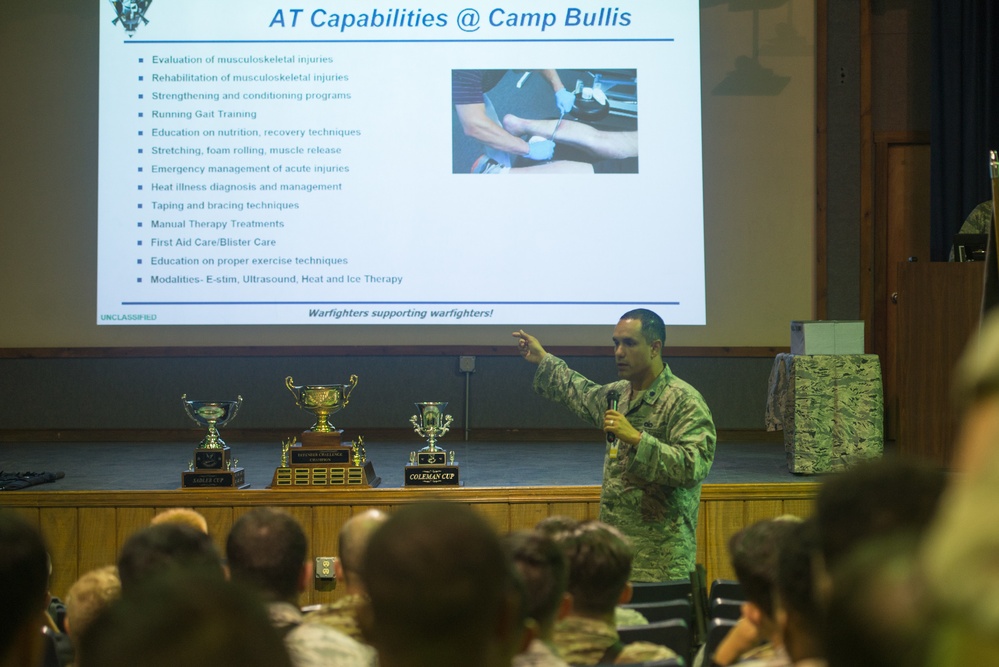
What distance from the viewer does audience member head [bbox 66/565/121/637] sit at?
2.19 metres

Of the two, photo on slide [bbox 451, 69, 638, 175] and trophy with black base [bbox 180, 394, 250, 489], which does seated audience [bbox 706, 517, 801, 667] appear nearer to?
trophy with black base [bbox 180, 394, 250, 489]

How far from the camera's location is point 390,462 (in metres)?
5.85

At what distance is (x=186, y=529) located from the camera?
2127mm

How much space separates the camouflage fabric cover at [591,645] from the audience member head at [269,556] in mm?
523

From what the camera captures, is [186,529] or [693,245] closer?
[186,529]

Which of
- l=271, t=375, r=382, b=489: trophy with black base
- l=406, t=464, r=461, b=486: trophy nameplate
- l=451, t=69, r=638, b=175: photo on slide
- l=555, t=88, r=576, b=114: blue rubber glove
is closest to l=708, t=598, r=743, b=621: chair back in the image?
l=406, t=464, r=461, b=486: trophy nameplate

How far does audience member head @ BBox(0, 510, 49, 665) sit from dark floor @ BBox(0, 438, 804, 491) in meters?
3.51

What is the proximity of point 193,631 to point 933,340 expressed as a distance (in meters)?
4.21

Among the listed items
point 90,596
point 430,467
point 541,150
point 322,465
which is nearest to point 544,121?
point 541,150

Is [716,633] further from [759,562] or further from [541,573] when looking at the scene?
[541,573]

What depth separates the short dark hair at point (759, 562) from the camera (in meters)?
2.00

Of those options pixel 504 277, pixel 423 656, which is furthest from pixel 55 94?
pixel 423 656

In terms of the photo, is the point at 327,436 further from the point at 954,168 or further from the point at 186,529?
the point at 954,168

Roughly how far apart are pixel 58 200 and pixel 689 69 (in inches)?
158
